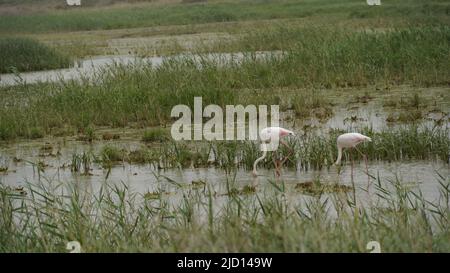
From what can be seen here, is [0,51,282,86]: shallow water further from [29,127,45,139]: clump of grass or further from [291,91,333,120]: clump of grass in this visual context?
[29,127,45,139]: clump of grass

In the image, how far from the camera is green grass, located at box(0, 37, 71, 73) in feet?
74.2

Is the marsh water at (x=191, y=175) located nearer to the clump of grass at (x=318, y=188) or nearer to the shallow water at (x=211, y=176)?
the shallow water at (x=211, y=176)

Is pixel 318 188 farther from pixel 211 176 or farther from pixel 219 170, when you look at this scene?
pixel 219 170

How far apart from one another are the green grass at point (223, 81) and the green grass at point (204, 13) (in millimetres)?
16563

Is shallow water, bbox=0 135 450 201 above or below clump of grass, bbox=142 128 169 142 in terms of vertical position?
Answer: below

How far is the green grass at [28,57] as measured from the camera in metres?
22.6

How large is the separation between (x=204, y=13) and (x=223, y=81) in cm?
2704

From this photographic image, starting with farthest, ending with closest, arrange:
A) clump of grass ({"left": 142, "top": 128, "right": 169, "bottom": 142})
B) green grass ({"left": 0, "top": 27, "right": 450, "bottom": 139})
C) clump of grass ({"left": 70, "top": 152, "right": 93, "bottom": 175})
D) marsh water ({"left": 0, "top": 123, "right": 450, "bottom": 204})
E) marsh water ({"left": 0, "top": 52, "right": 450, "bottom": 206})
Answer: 1. green grass ({"left": 0, "top": 27, "right": 450, "bottom": 139})
2. clump of grass ({"left": 142, "top": 128, "right": 169, "bottom": 142})
3. clump of grass ({"left": 70, "top": 152, "right": 93, "bottom": 175})
4. marsh water ({"left": 0, "top": 52, "right": 450, "bottom": 206})
5. marsh water ({"left": 0, "top": 123, "right": 450, "bottom": 204})

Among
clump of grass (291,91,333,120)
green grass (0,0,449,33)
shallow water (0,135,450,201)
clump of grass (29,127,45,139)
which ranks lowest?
shallow water (0,135,450,201)

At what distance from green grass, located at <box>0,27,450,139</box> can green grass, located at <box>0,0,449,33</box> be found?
16.6m

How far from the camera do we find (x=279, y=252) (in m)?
5.09

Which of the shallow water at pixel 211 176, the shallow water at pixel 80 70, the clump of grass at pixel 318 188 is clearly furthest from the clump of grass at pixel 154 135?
the shallow water at pixel 80 70

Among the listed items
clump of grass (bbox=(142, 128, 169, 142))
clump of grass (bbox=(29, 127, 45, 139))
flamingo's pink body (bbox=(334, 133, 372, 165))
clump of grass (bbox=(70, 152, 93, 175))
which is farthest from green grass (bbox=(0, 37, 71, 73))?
flamingo's pink body (bbox=(334, 133, 372, 165))

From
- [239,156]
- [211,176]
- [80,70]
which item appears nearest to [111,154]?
[239,156]
